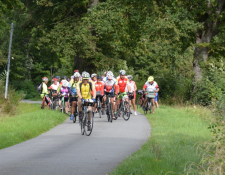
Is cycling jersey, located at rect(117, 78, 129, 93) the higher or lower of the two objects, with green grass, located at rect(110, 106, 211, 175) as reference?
higher

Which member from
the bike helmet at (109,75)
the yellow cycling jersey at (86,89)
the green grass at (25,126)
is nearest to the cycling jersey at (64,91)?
the green grass at (25,126)

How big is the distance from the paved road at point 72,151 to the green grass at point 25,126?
41cm

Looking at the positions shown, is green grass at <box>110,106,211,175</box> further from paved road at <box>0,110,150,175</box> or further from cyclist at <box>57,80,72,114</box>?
cyclist at <box>57,80,72,114</box>

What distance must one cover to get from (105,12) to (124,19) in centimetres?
173

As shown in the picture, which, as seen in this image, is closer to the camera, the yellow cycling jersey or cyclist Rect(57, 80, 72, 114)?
the yellow cycling jersey

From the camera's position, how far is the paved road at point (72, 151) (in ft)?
28.4

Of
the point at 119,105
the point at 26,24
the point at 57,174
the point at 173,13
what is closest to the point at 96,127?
the point at 119,105

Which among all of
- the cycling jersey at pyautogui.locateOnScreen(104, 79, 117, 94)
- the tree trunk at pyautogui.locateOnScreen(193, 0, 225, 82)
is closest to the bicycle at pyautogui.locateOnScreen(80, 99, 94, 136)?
the cycling jersey at pyautogui.locateOnScreen(104, 79, 117, 94)

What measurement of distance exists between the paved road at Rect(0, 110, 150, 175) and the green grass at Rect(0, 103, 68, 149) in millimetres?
409

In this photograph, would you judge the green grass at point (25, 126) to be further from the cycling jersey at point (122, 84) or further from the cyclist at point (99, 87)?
the cycling jersey at point (122, 84)

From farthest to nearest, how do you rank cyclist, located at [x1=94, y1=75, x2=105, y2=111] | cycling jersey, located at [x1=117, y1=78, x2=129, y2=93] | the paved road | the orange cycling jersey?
the orange cycling jersey < cyclist, located at [x1=94, y1=75, x2=105, y2=111] < cycling jersey, located at [x1=117, y1=78, x2=129, y2=93] < the paved road

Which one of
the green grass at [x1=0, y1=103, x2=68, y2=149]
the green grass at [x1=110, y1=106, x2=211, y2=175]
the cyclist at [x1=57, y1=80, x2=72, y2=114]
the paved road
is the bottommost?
the paved road

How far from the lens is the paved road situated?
866cm

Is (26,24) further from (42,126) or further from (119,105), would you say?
(42,126)
